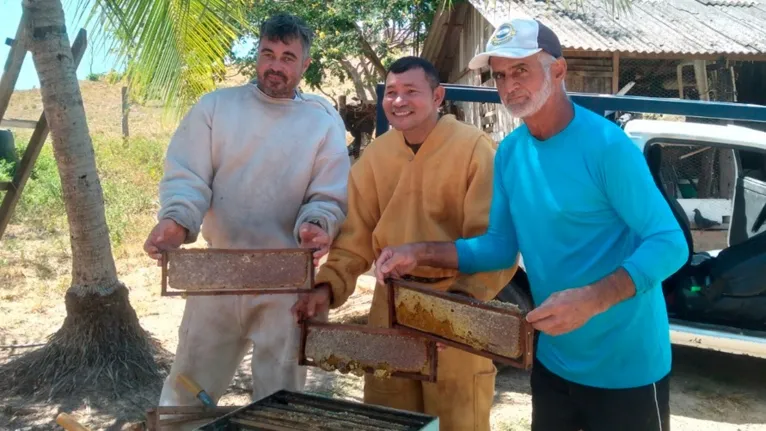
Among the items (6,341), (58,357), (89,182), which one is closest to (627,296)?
(89,182)

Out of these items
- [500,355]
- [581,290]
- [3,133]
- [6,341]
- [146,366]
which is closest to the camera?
[581,290]

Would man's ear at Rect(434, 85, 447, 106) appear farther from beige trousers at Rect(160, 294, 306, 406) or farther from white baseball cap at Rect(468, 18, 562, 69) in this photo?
beige trousers at Rect(160, 294, 306, 406)

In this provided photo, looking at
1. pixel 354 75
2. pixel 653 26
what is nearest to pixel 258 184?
pixel 653 26

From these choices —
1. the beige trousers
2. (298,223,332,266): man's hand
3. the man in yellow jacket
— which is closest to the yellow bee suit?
the man in yellow jacket

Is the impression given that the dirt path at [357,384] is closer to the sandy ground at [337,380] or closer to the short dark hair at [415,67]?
the sandy ground at [337,380]

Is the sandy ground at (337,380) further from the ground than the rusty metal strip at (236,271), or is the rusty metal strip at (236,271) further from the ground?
the rusty metal strip at (236,271)

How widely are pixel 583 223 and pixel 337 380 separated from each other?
3636mm

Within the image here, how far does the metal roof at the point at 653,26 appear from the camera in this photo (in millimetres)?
9836

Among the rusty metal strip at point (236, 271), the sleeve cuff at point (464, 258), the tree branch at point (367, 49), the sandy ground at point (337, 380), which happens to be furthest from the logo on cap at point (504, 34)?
the tree branch at point (367, 49)

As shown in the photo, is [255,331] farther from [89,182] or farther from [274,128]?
[89,182]

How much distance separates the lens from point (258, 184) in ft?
9.98

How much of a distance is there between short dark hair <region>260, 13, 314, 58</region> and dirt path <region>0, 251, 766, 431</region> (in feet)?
9.38

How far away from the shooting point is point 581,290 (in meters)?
1.92

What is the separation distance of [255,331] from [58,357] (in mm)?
2708
